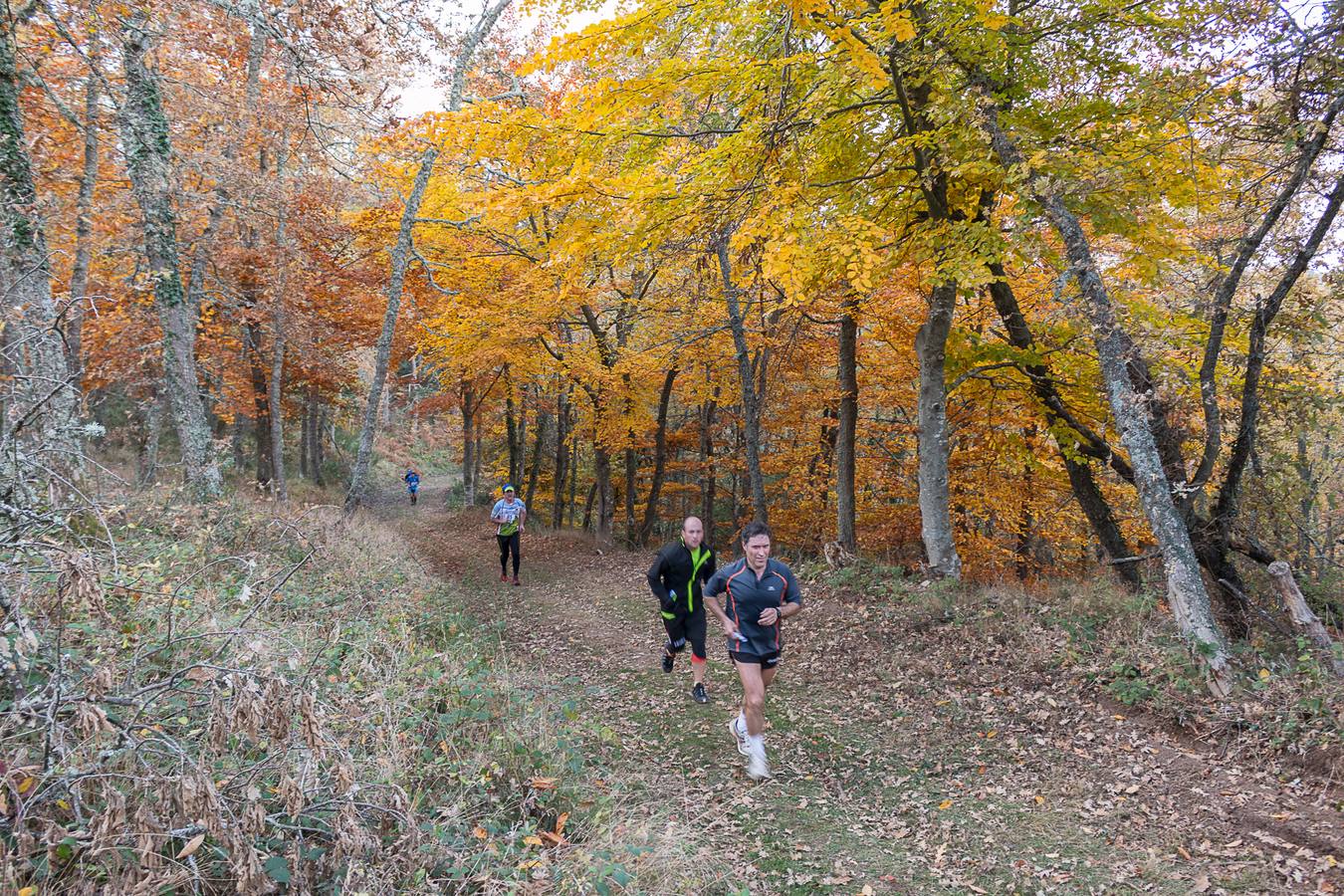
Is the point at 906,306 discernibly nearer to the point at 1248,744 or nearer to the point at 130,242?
the point at 1248,744

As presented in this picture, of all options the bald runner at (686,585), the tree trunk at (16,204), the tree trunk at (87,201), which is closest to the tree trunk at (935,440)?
the bald runner at (686,585)

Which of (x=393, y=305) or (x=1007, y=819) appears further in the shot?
(x=393, y=305)

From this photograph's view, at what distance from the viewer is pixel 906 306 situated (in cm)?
1197

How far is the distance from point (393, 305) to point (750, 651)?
35.2 ft

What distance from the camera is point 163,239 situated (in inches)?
360

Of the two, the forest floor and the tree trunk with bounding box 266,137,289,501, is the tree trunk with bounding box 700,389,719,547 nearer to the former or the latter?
the forest floor

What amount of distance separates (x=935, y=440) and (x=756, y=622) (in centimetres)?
523

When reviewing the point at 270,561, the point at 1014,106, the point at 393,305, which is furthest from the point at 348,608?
the point at 1014,106

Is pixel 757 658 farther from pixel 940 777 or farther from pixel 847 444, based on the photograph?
pixel 847 444

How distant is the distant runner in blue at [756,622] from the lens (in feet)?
18.0

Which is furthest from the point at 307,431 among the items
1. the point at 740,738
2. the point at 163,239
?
the point at 740,738

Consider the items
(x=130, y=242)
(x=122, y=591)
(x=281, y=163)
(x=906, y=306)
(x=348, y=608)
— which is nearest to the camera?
(x=122, y=591)

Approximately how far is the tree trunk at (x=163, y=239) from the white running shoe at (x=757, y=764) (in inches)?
326

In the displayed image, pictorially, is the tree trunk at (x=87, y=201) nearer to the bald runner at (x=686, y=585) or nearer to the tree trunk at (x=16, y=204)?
the tree trunk at (x=16, y=204)
